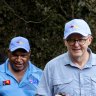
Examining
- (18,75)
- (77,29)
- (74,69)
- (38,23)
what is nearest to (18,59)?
(18,75)

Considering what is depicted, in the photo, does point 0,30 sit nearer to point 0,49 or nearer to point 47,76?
point 0,49

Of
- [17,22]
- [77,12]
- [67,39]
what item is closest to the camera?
[67,39]

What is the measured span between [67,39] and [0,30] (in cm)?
386

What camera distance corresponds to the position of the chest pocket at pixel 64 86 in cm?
→ 374

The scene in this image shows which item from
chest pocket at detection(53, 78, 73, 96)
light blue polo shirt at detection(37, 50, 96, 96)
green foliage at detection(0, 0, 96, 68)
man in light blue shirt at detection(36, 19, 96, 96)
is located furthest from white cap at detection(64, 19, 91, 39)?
green foliage at detection(0, 0, 96, 68)

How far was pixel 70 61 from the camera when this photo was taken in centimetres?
382

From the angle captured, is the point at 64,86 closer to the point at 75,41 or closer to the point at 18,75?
the point at 75,41

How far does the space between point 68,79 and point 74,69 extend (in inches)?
4.7

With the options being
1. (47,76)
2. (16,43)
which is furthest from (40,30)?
(47,76)

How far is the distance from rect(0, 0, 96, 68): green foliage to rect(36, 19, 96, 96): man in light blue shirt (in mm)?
3331

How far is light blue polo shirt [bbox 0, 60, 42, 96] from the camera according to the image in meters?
4.96

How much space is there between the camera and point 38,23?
7586 mm

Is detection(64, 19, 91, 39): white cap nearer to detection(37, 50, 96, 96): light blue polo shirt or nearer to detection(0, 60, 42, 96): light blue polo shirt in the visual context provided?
detection(37, 50, 96, 96): light blue polo shirt

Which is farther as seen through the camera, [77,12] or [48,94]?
[77,12]
